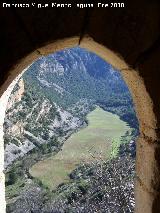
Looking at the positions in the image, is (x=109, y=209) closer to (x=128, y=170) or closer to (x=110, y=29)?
(x=128, y=170)

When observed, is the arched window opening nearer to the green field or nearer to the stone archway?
the green field

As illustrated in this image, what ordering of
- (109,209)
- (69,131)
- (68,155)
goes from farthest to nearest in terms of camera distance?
1. (69,131)
2. (68,155)
3. (109,209)

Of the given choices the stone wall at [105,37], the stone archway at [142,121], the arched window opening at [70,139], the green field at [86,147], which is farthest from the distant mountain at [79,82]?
the stone wall at [105,37]

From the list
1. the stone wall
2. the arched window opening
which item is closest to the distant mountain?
the arched window opening

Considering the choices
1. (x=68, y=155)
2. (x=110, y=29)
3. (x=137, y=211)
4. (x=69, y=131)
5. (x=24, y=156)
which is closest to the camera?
(x=110, y=29)

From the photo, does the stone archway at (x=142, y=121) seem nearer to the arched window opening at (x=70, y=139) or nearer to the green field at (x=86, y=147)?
the arched window opening at (x=70, y=139)

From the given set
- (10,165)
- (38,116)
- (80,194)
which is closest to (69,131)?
(38,116)

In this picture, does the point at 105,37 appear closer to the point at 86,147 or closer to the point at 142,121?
the point at 142,121

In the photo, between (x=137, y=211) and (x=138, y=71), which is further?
(x=137, y=211)
